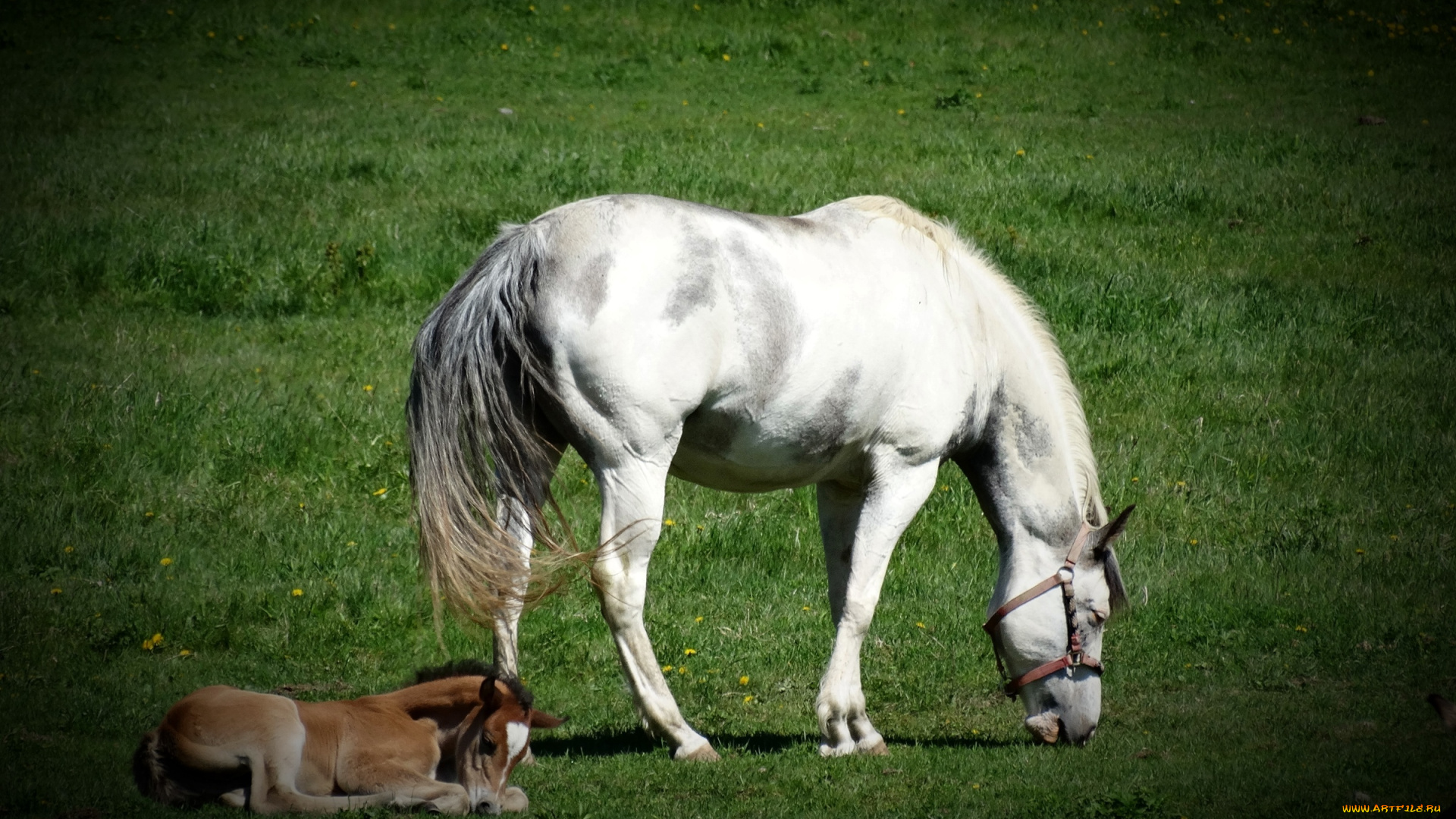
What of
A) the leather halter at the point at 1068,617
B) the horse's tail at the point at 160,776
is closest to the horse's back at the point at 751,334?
the leather halter at the point at 1068,617

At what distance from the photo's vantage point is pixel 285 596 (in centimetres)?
786

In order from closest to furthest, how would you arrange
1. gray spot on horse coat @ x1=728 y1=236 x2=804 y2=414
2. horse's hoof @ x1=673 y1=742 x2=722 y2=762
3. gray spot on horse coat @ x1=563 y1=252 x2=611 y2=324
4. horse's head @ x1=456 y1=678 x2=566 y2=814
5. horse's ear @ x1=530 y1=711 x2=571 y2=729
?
horse's head @ x1=456 y1=678 x2=566 y2=814
horse's ear @ x1=530 y1=711 x2=571 y2=729
gray spot on horse coat @ x1=563 y1=252 x2=611 y2=324
gray spot on horse coat @ x1=728 y1=236 x2=804 y2=414
horse's hoof @ x1=673 y1=742 x2=722 y2=762

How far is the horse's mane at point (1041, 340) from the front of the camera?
6.73 m

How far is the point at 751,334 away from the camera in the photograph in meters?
5.73

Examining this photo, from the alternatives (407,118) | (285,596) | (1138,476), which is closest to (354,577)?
(285,596)

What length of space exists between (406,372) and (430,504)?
593 centimetres

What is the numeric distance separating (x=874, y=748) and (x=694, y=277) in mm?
2339

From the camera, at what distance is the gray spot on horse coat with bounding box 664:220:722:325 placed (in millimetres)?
5598

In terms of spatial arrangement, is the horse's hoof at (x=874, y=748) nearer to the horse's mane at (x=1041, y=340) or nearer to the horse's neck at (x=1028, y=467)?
the horse's neck at (x=1028, y=467)

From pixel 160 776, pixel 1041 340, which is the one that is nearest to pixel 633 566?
Result: pixel 160 776

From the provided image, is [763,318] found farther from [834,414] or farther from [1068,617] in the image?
Result: [1068,617]

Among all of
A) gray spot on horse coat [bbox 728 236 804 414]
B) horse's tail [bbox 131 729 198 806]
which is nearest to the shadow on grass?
gray spot on horse coat [bbox 728 236 804 414]

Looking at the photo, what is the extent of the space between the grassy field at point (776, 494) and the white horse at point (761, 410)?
0.66 metres

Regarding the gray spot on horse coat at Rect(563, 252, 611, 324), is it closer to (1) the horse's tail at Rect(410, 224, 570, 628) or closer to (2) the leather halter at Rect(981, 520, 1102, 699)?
(1) the horse's tail at Rect(410, 224, 570, 628)
